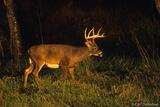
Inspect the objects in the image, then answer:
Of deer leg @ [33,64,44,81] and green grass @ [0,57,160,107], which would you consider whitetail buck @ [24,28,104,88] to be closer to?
deer leg @ [33,64,44,81]

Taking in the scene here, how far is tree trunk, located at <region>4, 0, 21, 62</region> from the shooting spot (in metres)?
15.0

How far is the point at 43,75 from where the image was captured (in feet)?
42.8

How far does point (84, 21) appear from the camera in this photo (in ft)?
64.5

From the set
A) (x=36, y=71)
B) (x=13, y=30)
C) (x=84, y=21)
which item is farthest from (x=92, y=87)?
(x=84, y=21)

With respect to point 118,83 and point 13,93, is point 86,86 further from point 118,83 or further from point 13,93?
point 13,93

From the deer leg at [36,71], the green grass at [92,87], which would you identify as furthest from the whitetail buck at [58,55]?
the green grass at [92,87]

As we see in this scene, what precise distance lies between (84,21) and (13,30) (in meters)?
4.88

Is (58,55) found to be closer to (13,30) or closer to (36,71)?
(36,71)

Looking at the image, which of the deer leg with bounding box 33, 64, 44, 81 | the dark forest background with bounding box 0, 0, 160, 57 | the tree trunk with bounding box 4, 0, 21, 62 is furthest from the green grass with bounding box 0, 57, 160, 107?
the dark forest background with bounding box 0, 0, 160, 57

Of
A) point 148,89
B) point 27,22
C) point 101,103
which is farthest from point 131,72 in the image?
point 27,22

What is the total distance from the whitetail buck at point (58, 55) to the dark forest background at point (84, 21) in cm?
287

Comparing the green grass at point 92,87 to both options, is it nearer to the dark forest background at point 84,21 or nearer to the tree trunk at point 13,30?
the tree trunk at point 13,30

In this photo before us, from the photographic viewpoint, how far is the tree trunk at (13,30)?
14954 mm

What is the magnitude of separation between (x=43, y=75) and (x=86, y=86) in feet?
6.04
